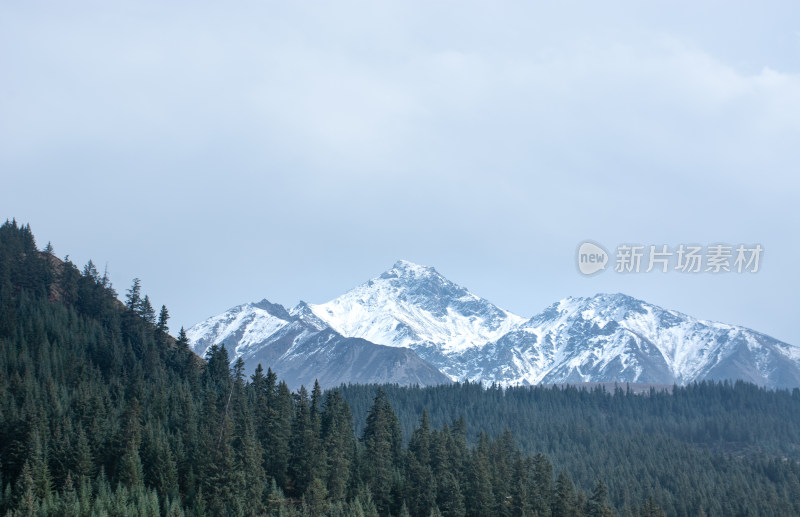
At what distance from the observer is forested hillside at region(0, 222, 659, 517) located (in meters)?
108

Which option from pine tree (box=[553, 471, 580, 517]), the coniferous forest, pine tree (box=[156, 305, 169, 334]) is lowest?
pine tree (box=[553, 471, 580, 517])

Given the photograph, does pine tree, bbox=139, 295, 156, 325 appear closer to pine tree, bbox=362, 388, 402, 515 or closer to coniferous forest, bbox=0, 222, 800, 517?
coniferous forest, bbox=0, 222, 800, 517

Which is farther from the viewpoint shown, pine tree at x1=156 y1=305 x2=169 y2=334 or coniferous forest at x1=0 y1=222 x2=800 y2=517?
pine tree at x1=156 y1=305 x2=169 y2=334

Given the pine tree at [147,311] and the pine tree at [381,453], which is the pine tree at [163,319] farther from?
the pine tree at [381,453]

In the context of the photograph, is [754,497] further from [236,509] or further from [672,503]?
[236,509]

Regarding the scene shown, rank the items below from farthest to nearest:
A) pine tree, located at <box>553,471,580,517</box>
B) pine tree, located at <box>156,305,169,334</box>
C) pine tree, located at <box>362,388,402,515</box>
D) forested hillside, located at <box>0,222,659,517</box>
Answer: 1. pine tree, located at <box>156,305,169,334</box>
2. pine tree, located at <box>362,388,402,515</box>
3. pine tree, located at <box>553,471,580,517</box>
4. forested hillside, located at <box>0,222,659,517</box>

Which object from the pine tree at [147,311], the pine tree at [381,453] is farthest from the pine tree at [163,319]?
the pine tree at [381,453]

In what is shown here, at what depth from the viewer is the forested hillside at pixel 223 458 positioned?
108188 millimetres

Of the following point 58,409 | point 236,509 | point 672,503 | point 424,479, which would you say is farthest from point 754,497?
point 58,409

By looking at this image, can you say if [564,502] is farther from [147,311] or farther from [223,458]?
[147,311]

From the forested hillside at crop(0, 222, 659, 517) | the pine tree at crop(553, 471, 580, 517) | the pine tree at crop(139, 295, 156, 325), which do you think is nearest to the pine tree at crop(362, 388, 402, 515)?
the forested hillside at crop(0, 222, 659, 517)

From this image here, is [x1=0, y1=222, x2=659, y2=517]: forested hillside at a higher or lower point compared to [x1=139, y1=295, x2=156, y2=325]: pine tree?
lower

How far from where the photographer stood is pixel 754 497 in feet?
633

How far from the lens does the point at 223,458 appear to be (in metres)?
110
